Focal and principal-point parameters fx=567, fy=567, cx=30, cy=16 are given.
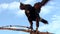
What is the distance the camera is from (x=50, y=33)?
20.8 m

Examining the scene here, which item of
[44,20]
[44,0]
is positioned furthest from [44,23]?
[44,0]

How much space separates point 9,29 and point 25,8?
97 cm

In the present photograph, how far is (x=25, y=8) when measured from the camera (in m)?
20.8

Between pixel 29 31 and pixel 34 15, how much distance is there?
617 mm

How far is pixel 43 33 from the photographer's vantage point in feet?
68.3

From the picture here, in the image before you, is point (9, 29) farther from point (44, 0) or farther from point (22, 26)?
point (44, 0)

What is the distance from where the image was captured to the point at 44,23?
2122 centimetres

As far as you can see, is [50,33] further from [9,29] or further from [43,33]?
[9,29]

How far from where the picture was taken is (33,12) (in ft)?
68.3

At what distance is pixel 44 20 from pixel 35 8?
771 mm

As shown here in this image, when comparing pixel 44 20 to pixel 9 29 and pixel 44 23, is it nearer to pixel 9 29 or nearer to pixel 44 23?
pixel 44 23

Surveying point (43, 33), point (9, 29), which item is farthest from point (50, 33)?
point (9, 29)

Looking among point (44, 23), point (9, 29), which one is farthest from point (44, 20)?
point (9, 29)

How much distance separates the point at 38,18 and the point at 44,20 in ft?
1.47
